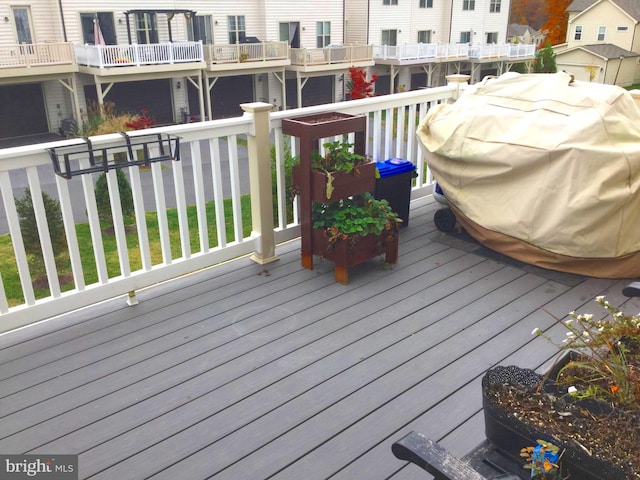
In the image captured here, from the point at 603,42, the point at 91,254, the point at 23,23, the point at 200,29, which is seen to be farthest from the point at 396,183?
the point at 603,42

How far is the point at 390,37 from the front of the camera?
21.8 meters

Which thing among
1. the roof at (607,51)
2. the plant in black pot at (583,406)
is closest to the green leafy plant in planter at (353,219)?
the plant in black pot at (583,406)

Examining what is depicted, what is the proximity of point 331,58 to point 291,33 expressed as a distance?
66.8 inches

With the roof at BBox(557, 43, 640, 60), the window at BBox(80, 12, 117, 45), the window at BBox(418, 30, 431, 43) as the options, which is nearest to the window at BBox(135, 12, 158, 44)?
the window at BBox(80, 12, 117, 45)

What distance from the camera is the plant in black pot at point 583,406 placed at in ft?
4.32

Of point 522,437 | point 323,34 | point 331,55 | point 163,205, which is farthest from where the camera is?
point 323,34

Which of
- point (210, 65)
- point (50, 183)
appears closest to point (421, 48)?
Answer: point (210, 65)

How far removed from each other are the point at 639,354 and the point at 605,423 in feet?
1.22

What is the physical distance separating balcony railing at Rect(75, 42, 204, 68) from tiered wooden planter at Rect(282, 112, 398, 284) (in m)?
12.5

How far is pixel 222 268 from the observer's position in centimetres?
352

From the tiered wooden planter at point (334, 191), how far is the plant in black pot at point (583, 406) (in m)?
1.69

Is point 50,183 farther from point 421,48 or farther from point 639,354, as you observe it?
point 421,48

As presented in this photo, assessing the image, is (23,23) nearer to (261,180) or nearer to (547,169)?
(261,180)

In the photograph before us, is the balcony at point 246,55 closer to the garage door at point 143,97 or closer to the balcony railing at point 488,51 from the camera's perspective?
the garage door at point 143,97
